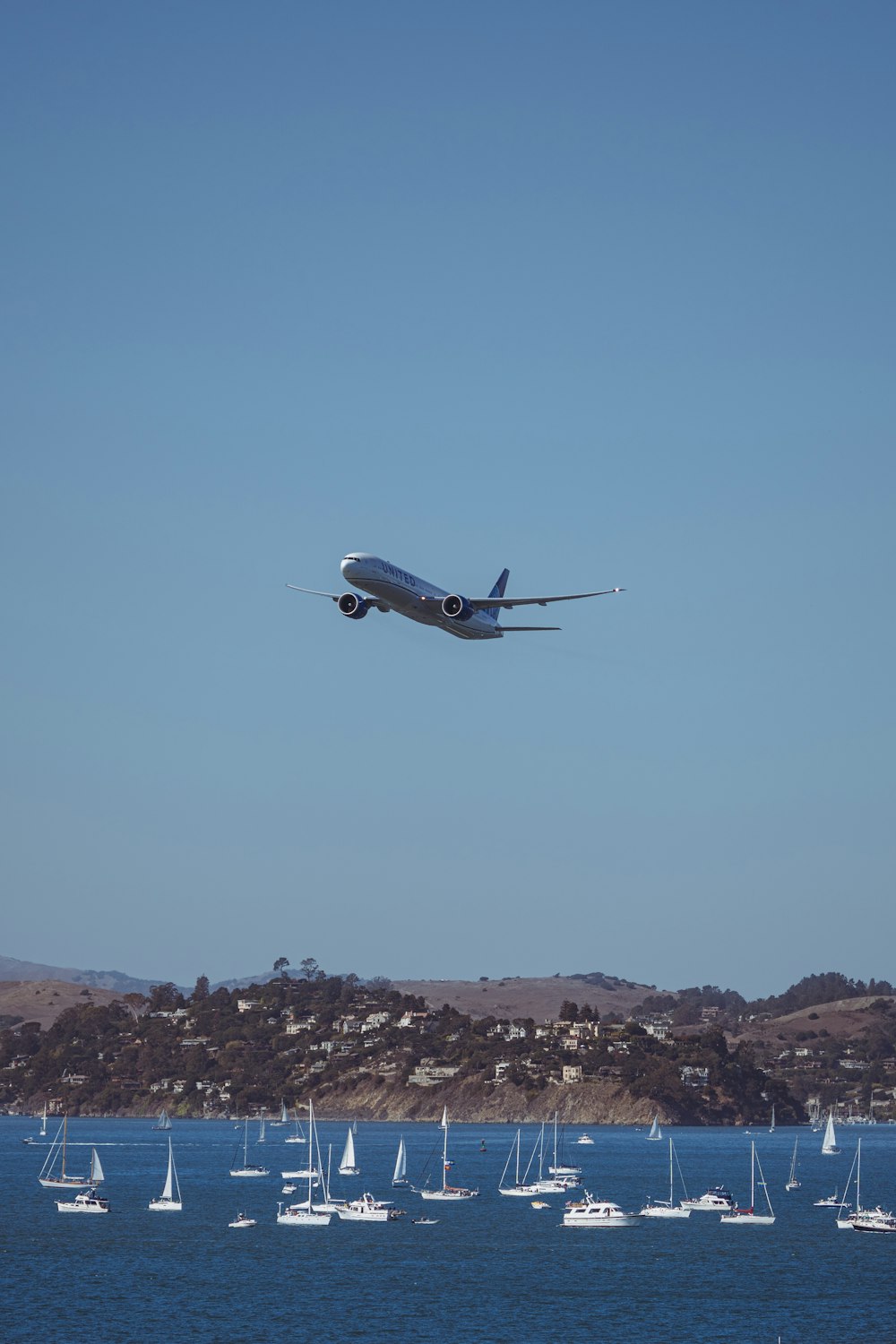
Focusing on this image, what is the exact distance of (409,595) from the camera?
10300 cm

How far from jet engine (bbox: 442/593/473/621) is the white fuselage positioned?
257 mm

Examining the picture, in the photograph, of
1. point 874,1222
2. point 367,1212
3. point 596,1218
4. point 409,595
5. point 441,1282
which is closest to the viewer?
point 409,595

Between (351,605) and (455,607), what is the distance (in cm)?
613

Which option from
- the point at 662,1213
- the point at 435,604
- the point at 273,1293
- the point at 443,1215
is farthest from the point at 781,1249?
the point at 435,604

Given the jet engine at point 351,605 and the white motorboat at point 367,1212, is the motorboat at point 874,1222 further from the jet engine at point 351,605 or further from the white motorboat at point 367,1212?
the jet engine at point 351,605

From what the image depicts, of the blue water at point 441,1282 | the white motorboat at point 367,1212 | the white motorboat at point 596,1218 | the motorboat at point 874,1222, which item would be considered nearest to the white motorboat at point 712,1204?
the blue water at point 441,1282

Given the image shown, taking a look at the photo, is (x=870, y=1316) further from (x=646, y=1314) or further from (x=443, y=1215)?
(x=443, y=1215)

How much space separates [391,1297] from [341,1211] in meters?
52.4

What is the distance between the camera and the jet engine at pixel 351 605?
4131 inches

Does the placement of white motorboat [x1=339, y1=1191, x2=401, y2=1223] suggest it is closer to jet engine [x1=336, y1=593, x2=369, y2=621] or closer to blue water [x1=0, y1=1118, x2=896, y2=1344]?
blue water [x1=0, y1=1118, x2=896, y2=1344]

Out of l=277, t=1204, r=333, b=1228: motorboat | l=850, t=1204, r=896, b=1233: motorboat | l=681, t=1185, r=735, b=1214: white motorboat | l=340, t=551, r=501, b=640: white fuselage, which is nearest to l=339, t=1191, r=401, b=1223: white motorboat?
→ l=277, t=1204, r=333, b=1228: motorboat

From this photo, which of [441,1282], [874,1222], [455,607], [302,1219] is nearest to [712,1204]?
[874,1222]

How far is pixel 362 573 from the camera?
99.6 metres

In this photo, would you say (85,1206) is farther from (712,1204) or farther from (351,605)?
(351,605)
